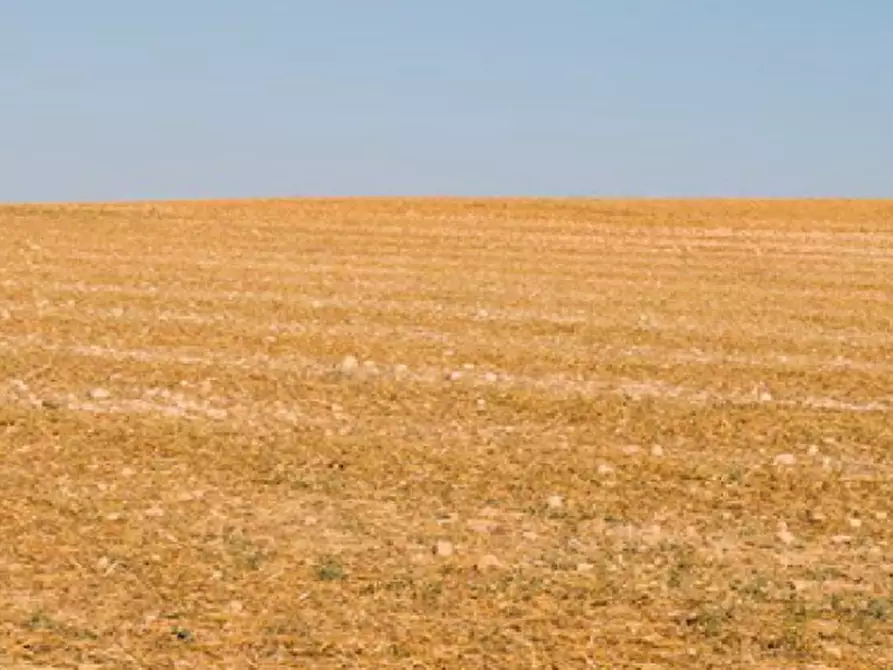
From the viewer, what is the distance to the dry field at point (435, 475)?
8.81 metres

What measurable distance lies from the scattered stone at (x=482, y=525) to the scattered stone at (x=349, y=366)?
6.13 m

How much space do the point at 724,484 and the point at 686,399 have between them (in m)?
3.94

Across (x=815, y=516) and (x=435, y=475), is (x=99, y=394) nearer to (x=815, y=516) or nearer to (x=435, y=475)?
(x=435, y=475)

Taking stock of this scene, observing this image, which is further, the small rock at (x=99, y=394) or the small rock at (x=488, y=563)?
the small rock at (x=99, y=394)

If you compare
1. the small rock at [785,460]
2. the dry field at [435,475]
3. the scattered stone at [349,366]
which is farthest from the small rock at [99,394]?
the small rock at [785,460]

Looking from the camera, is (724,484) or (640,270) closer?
(724,484)

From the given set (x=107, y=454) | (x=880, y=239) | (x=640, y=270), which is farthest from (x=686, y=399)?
(x=880, y=239)

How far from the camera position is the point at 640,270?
111 ft

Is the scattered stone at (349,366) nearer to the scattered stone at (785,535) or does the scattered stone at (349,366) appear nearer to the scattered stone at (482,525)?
the scattered stone at (482,525)

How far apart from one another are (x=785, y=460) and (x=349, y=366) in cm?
570

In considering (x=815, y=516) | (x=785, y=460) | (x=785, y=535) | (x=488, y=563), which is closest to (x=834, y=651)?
(x=488, y=563)

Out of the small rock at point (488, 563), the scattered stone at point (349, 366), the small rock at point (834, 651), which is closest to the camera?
the small rock at point (834, 651)

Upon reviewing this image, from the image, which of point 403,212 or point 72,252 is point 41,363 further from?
point 403,212

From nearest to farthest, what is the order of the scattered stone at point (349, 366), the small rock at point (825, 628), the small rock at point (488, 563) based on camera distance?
1. the small rock at point (825, 628)
2. the small rock at point (488, 563)
3. the scattered stone at point (349, 366)
